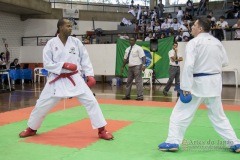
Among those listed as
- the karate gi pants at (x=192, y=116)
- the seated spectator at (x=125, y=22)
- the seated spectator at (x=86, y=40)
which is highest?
the seated spectator at (x=125, y=22)

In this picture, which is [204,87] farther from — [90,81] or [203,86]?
[90,81]

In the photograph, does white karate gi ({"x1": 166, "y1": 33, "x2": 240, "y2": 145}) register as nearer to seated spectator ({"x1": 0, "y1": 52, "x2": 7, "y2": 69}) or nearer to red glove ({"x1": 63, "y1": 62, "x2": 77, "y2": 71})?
red glove ({"x1": 63, "y1": 62, "x2": 77, "y2": 71})

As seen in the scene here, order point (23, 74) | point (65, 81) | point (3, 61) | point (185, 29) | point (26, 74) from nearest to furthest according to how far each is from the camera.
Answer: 1. point (65, 81)
2. point (3, 61)
3. point (185, 29)
4. point (23, 74)
5. point (26, 74)

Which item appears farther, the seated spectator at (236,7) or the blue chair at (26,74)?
the seated spectator at (236,7)

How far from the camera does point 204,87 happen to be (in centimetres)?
359

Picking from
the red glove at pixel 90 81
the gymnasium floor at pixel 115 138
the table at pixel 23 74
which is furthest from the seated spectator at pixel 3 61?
the red glove at pixel 90 81

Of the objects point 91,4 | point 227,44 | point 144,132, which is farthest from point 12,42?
point 144,132

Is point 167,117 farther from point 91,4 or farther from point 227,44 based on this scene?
point 91,4

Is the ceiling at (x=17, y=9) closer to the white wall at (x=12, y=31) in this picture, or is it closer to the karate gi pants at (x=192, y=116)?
the white wall at (x=12, y=31)

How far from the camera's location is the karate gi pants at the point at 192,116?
11.9ft

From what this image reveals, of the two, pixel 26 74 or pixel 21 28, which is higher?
pixel 21 28

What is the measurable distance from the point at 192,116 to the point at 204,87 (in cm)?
38

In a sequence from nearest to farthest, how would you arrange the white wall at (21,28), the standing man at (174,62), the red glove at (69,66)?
the red glove at (69,66) → the standing man at (174,62) → the white wall at (21,28)

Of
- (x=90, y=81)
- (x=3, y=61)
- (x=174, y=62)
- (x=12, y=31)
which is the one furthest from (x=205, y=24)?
(x=12, y=31)
